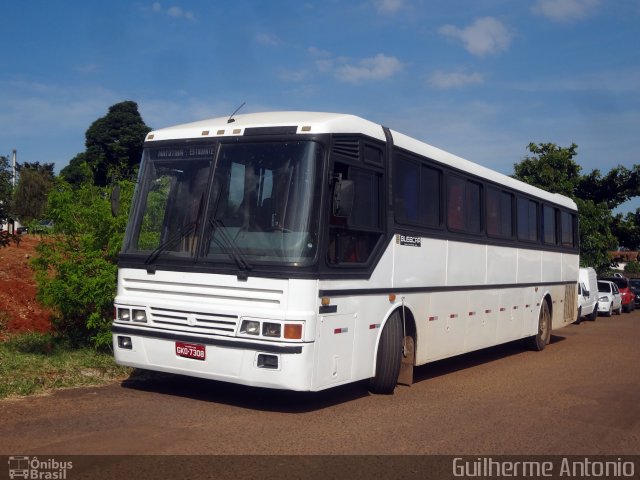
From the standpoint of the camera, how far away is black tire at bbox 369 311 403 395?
9.34 m

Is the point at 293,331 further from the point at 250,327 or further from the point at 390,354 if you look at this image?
the point at 390,354

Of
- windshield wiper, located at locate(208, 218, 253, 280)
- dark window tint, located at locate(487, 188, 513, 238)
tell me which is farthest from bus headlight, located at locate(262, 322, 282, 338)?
dark window tint, located at locate(487, 188, 513, 238)

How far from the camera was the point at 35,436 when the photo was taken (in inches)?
267

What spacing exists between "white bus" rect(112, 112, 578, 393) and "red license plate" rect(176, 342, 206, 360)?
1cm

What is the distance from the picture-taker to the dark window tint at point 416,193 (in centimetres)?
991

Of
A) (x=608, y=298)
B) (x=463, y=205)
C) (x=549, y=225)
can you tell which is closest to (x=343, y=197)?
(x=463, y=205)

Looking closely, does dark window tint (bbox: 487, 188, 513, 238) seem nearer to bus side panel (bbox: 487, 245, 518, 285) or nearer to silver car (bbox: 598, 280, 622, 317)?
bus side panel (bbox: 487, 245, 518, 285)

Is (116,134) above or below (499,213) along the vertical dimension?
above

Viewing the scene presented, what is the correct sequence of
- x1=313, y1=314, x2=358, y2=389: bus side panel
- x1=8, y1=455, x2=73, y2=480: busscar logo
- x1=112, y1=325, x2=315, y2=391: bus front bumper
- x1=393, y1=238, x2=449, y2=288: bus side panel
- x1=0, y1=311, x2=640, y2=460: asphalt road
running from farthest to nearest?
x1=393, y1=238, x2=449, y2=288: bus side panel, x1=313, y1=314, x2=358, y2=389: bus side panel, x1=112, y1=325, x2=315, y2=391: bus front bumper, x1=0, y1=311, x2=640, y2=460: asphalt road, x1=8, y1=455, x2=73, y2=480: busscar logo

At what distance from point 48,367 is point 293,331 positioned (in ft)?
13.7

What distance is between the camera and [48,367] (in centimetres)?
1009

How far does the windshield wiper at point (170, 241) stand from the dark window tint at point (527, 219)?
8.22 metres

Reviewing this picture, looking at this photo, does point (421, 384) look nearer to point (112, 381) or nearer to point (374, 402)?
point (374, 402)

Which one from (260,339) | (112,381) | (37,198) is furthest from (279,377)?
(37,198)
